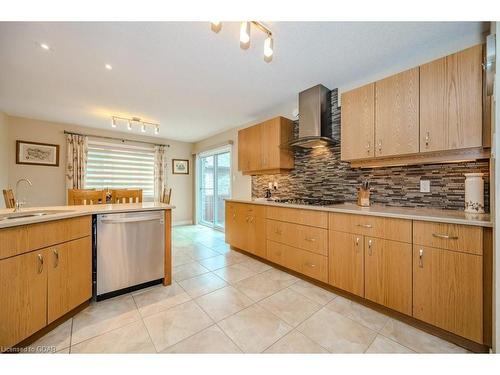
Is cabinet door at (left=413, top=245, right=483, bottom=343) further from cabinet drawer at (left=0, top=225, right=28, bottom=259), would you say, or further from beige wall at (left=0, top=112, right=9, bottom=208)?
beige wall at (left=0, top=112, right=9, bottom=208)

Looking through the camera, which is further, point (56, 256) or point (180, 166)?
point (180, 166)

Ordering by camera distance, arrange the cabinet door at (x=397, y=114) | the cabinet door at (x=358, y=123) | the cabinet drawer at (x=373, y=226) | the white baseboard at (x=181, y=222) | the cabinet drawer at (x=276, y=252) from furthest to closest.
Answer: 1. the white baseboard at (x=181, y=222)
2. the cabinet drawer at (x=276, y=252)
3. the cabinet door at (x=358, y=123)
4. the cabinet door at (x=397, y=114)
5. the cabinet drawer at (x=373, y=226)

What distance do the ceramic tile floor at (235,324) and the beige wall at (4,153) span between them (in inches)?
131

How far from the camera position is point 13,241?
120 centimetres

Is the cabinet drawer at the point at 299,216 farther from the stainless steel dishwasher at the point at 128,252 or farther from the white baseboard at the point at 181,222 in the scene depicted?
the white baseboard at the point at 181,222

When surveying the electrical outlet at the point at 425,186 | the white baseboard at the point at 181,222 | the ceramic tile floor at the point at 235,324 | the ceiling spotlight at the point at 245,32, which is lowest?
the ceramic tile floor at the point at 235,324

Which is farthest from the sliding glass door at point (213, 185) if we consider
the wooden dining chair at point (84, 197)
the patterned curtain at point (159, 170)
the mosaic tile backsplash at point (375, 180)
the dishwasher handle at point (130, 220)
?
the dishwasher handle at point (130, 220)

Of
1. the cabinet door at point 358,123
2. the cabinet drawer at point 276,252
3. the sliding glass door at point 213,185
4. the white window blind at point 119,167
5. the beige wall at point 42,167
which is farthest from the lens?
the sliding glass door at point 213,185

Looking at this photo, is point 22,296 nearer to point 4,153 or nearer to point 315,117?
point 315,117

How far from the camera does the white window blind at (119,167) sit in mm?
4203

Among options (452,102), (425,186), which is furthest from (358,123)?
(425,186)

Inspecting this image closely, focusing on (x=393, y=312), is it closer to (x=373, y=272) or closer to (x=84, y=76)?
(x=373, y=272)

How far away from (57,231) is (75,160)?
334cm

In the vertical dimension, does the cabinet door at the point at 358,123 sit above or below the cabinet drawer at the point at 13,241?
above
